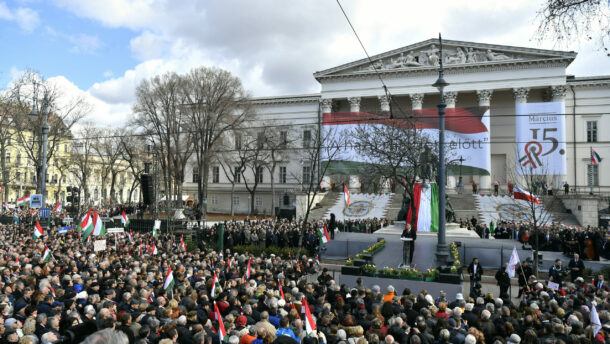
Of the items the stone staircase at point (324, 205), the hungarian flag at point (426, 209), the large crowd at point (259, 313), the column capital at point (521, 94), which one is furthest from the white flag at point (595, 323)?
the column capital at point (521, 94)

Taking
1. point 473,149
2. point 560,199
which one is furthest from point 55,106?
point 560,199

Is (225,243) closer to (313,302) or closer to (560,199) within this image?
(313,302)

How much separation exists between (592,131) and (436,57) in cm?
2089

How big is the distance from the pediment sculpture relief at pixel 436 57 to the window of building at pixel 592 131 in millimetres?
12602

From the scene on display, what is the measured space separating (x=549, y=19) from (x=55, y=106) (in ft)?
109

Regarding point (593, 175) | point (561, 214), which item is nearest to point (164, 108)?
point (561, 214)

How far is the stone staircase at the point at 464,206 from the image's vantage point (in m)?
39.4

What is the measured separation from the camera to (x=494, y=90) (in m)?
52.2

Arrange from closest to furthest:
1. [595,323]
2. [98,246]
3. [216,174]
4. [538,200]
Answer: [595,323] → [98,246] → [538,200] → [216,174]

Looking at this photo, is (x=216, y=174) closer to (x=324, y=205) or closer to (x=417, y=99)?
(x=324, y=205)

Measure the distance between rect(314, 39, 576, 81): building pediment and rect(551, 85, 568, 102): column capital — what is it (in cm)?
275

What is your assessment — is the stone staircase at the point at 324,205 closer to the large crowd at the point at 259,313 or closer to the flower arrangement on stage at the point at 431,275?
the flower arrangement on stage at the point at 431,275

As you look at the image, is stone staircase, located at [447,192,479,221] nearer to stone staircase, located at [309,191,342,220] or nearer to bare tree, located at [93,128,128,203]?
stone staircase, located at [309,191,342,220]

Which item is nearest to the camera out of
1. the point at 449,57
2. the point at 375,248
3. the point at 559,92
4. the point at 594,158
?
the point at 375,248
